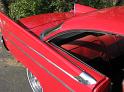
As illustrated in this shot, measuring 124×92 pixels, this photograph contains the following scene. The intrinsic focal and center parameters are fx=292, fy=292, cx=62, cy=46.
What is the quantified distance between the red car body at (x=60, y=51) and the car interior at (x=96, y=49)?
0.02 meters

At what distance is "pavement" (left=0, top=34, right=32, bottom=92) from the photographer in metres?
5.09

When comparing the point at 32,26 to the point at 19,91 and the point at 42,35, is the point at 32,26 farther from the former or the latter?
the point at 19,91

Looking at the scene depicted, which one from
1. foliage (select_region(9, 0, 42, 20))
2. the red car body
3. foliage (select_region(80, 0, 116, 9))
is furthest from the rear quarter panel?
foliage (select_region(80, 0, 116, 9))

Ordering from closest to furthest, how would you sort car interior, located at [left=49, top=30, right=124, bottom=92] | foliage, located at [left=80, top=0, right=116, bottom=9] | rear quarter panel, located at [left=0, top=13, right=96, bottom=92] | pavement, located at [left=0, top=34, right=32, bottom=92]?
rear quarter panel, located at [left=0, top=13, right=96, bottom=92] → car interior, located at [left=49, top=30, right=124, bottom=92] → pavement, located at [left=0, top=34, right=32, bottom=92] → foliage, located at [left=80, top=0, right=116, bottom=9]

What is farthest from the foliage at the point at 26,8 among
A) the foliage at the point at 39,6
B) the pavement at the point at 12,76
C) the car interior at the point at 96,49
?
the car interior at the point at 96,49

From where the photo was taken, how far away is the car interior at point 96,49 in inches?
164

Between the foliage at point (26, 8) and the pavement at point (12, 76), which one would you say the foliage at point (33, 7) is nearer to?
the foliage at point (26, 8)

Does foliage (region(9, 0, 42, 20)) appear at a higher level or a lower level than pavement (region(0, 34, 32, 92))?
higher

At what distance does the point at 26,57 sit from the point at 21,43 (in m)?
0.24

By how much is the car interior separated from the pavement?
1233 mm

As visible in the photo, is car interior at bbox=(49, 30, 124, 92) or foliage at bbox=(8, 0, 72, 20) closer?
car interior at bbox=(49, 30, 124, 92)

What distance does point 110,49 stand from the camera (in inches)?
176

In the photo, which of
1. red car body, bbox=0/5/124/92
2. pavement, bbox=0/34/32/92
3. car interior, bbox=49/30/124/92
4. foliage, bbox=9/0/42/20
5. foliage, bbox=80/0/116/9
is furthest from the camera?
foliage, bbox=80/0/116/9

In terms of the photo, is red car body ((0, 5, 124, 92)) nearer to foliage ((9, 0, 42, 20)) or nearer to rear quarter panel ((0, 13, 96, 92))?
rear quarter panel ((0, 13, 96, 92))
